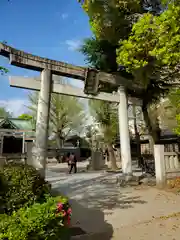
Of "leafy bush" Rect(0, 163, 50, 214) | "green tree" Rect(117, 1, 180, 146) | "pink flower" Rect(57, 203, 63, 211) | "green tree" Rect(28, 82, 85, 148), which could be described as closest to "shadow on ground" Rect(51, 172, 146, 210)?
"leafy bush" Rect(0, 163, 50, 214)

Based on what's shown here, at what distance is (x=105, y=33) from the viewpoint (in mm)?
8914

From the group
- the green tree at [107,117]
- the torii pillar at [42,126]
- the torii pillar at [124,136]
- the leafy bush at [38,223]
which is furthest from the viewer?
the green tree at [107,117]

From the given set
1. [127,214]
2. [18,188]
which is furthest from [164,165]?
[18,188]

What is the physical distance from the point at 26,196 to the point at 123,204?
12.0 ft

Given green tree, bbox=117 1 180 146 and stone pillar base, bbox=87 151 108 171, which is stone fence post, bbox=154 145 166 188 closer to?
green tree, bbox=117 1 180 146

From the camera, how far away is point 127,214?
16.3ft

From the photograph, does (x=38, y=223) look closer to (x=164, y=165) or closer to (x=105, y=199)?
(x=105, y=199)

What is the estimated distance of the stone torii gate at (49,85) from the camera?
735cm

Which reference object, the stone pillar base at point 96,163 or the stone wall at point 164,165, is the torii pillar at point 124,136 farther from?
the stone pillar base at point 96,163

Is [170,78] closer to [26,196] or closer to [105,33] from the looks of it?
[105,33]

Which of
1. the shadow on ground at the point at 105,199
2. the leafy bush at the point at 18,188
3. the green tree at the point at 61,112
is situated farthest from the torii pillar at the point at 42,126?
the green tree at the point at 61,112

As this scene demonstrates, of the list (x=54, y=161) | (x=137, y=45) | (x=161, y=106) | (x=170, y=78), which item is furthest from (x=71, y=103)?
(x=137, y=45)

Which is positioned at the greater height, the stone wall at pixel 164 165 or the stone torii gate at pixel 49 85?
A: the stone torii gate at pixel 49 85

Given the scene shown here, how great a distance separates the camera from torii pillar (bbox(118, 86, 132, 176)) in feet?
30.1
